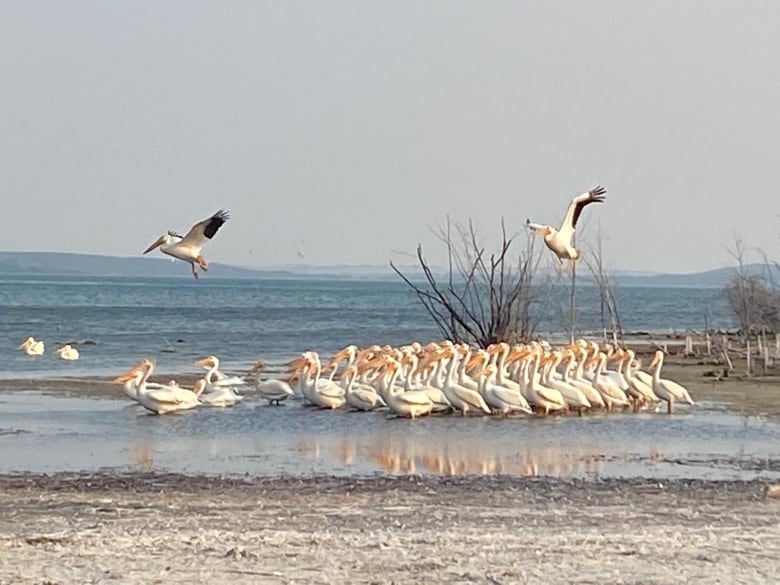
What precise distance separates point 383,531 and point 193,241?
817cm

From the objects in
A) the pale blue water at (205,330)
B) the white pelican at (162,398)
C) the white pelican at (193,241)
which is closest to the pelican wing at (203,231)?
the white pelican at (193,241)

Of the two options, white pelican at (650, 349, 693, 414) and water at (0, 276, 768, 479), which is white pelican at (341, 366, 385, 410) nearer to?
water at (0, 276, 768, 479)

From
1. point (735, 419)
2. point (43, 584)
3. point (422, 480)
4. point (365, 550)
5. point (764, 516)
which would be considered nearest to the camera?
point (43, 584)

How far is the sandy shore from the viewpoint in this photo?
8703 millimetres

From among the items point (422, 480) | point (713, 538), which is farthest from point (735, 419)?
point (713, 538)

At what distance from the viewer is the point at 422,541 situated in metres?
9.80

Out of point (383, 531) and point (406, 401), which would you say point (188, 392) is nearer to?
point (406, 401)

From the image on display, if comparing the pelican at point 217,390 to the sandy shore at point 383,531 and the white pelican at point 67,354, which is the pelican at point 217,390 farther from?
the white pelican at point 67,354

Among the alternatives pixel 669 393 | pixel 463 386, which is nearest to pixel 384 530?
pixel 463 386

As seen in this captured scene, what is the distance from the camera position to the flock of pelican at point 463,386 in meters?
21.9

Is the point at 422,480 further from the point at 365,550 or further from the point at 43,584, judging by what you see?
the point at 43,584

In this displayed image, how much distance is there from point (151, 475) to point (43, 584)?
637 centimetres

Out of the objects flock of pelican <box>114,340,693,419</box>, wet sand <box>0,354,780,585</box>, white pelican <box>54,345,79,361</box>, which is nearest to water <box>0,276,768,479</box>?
flock of pelican <box>114,340,693,419</box>

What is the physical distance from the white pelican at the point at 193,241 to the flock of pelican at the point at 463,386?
4387mm
